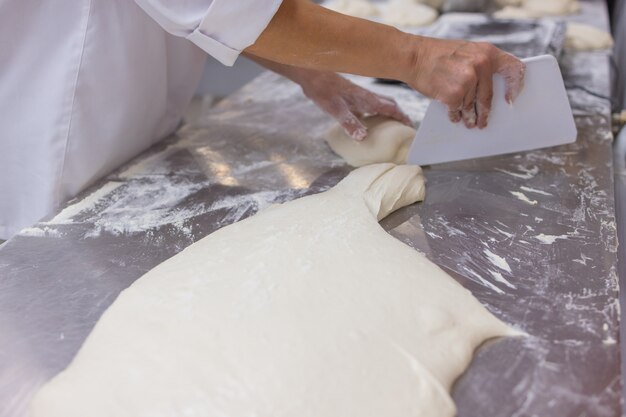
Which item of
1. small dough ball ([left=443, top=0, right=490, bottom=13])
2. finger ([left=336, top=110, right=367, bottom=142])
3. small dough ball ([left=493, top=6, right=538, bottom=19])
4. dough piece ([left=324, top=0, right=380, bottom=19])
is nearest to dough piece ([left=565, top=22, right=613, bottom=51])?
small dough ball ([left=493, top=6, right=538, bottom=19])

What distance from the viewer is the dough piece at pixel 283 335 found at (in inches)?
35.6

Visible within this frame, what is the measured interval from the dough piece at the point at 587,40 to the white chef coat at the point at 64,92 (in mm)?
1958

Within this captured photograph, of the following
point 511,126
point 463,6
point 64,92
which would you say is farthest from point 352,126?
point 463,6

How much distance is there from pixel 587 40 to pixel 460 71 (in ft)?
5.43

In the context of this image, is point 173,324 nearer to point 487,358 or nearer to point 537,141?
point 487,358

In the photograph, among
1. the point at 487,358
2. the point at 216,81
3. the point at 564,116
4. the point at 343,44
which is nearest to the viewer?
the point at 487,358

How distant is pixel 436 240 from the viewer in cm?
136

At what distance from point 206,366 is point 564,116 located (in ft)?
4.10

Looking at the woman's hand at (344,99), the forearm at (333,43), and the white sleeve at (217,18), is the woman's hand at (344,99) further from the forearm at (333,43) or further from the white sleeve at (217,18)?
the white sleeve at (217,18)

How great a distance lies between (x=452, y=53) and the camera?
1427 millimetres

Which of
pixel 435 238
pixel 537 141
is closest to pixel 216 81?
pixel 537 141

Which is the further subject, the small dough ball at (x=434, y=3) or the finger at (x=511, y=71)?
the small dough ball at (x=434, y=3)

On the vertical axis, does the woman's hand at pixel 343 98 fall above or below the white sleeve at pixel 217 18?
below

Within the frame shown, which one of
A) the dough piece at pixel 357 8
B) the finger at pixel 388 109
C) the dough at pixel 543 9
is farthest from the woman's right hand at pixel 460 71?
the dough at pixel 543 9
